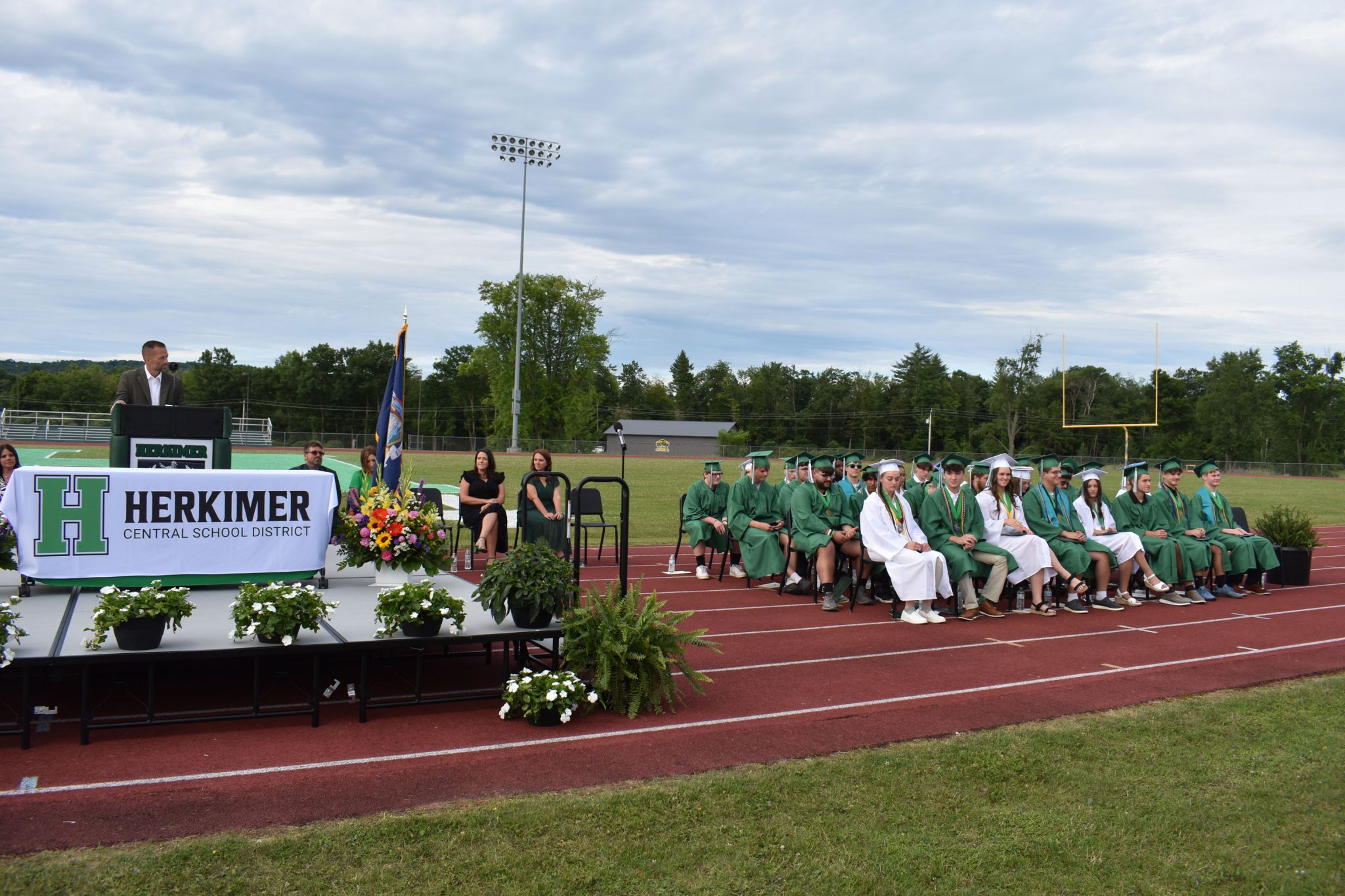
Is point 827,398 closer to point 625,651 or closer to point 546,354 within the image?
point 546,354

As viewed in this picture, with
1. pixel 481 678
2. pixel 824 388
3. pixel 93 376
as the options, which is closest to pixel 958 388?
pixel 824 388

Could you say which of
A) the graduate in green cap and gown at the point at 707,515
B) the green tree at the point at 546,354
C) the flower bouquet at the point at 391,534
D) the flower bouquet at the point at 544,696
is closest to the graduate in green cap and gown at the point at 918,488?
the graduate in green cap and gown at the point at 707,515

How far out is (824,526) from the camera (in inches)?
470

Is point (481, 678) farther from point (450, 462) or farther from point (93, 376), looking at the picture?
point (93, 376)

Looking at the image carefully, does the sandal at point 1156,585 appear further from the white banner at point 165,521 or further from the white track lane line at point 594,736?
the white banner at point 165,521

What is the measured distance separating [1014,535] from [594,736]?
7.44 m

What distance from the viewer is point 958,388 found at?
90375mm

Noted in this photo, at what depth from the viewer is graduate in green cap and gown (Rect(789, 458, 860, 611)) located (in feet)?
37.7

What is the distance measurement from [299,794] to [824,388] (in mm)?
93833

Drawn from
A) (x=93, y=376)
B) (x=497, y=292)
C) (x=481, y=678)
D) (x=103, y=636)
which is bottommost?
(x=481, y=678)

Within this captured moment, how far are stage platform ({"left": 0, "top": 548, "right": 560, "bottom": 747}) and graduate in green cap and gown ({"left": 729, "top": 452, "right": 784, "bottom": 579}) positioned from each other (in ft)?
15.1

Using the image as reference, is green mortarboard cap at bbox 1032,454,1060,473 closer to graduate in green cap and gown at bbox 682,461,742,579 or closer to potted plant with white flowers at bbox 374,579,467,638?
graduate in green cap and gown at bbox 682,461,742,579

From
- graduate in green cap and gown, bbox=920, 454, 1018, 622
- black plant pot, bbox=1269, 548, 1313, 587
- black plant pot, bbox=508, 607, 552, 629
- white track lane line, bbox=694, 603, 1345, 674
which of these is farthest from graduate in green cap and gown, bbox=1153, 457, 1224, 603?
black plant pot, bbox=508, 607, 552, 629

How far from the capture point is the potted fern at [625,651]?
21.6 ft
